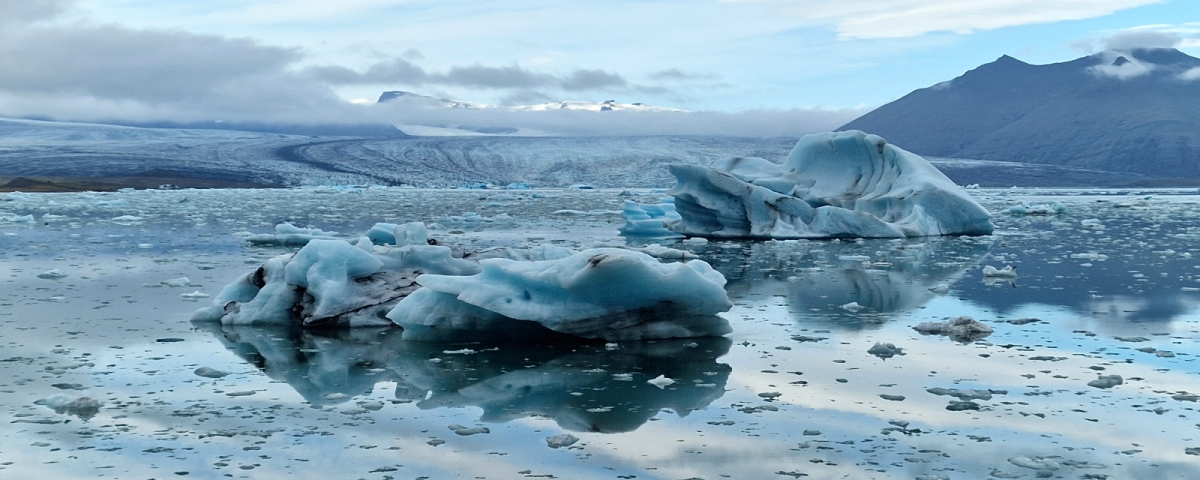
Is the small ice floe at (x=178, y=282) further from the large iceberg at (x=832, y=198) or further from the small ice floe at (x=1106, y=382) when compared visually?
the large iceberg at (x=832, y=198)

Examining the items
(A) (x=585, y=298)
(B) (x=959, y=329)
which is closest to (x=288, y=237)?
(A) (x=585, y=298)

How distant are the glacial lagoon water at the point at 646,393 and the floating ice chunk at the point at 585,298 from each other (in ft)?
0.58

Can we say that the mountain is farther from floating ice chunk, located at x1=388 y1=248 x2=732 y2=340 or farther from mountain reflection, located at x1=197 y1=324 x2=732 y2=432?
mountain reflection, located at x1=197 y1=324 x2=732 y2=432

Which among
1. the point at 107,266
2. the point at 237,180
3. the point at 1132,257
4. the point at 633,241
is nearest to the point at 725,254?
the point at 633,241

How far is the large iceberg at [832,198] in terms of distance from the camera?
46.0ft

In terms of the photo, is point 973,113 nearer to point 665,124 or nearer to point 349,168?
point 665,124

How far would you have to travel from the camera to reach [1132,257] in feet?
34.3

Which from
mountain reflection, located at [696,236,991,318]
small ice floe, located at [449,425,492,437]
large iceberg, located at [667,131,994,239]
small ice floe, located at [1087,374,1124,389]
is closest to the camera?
small ice floe, located at [449,425,492,437]

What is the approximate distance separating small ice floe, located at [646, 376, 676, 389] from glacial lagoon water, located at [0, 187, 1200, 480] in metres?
0.03

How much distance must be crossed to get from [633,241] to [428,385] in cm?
921

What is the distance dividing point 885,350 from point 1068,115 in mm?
123296

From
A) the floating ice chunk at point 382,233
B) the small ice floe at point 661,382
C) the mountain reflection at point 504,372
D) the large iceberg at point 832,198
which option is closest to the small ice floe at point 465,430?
the mountain reflection at point 504,372

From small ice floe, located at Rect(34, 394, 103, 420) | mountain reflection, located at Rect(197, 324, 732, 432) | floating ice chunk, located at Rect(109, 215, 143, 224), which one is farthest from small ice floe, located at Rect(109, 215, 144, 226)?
small ice floe, located at Rect(34, 394, 103, 420)

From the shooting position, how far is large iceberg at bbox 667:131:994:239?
14031mm
